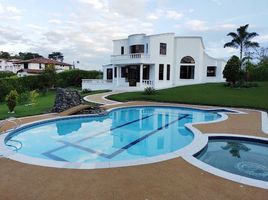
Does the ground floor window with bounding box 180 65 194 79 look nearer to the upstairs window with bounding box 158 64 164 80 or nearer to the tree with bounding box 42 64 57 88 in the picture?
the upstairs window with bounding box 158 64 164 80

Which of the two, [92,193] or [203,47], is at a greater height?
[203,47]

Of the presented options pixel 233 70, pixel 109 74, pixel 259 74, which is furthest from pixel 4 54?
pixel 233 70

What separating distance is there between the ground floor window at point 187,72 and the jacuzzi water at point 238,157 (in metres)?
24.9

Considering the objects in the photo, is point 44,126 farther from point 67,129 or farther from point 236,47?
point 236,47

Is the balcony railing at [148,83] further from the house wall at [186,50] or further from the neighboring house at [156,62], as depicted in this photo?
the house wall at [186,50]

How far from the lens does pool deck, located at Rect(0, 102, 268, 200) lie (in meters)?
4.54

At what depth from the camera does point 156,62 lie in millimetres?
30938

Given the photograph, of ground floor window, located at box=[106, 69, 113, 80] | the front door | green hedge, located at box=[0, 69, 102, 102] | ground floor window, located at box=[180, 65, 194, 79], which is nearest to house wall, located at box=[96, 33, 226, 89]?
ground floor window, located at box=[180, 65, 194, 79]

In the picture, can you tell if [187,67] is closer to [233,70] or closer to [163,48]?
[163,48]

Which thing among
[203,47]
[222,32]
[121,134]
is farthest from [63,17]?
[222,32]

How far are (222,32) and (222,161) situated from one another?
3423 centimetres

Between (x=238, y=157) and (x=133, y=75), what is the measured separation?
2505 centimetres

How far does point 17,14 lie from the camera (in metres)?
20.4

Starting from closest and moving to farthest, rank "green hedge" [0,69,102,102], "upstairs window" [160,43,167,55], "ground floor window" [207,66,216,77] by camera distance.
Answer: "green hedge" [0,69,102,102] < "upstairs window" [160,43,167,55] < "ground floor window" [207,66,216,77]
